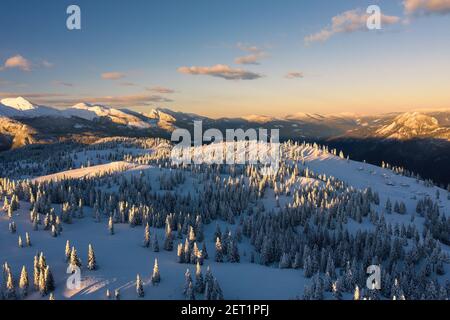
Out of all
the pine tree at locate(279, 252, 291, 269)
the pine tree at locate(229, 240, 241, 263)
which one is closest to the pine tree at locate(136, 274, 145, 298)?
the pine tree at locate(229, 240, 241, 263)

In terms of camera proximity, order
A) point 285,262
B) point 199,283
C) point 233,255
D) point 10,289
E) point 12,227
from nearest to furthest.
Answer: point 10,289 → point 199,283 → point 285,262 → point 233,255 → point 12,227

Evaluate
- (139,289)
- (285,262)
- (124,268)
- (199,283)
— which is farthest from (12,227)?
(285,262)

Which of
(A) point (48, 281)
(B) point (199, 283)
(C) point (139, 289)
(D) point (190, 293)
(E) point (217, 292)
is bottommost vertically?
(E) point (217, 292)

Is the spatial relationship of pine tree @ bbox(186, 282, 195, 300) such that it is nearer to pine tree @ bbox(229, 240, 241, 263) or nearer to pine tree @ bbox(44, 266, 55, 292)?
pine tree @ bbox(44, 266, 55, 292)

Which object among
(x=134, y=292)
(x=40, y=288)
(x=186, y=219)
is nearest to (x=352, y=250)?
(x=186, y=219)

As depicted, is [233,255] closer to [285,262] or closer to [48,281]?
[285,262]

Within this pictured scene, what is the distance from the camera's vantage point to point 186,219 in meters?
162

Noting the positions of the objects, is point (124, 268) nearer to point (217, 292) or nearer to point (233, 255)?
point (217, 292)

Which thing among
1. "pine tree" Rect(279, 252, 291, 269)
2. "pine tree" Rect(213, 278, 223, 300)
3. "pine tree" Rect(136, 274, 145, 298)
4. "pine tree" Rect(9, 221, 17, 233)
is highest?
"pine tree" Rect(9, 221, 17, 233)

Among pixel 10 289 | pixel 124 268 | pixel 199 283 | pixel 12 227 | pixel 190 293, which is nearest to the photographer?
pixel 10 289

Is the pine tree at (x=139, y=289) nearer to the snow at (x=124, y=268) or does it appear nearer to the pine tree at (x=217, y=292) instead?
the snow at (x=124, y=268)

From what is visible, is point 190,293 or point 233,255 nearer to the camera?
point 190,293

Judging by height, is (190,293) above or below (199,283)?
below
